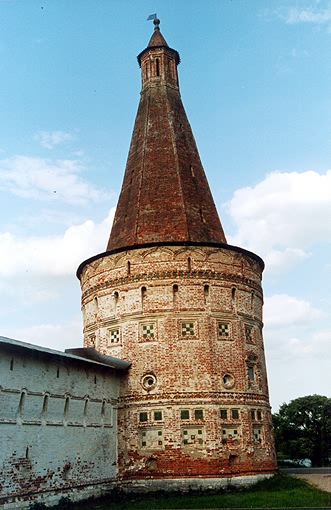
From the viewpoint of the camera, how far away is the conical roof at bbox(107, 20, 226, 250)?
2045 cm

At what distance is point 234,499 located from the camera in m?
15.3

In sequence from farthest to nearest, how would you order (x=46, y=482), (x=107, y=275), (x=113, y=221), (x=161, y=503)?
(x=113, y=221), (x=107, y=275), (x=161, y=503), (x=46, y=482)

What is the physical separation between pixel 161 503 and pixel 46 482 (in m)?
3.53

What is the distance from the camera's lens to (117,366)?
59.4 ft

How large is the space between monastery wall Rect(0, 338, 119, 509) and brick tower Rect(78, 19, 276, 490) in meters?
1.08

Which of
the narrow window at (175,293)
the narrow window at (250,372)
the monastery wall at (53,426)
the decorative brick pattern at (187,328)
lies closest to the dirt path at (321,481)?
the narrow window at (250,372)

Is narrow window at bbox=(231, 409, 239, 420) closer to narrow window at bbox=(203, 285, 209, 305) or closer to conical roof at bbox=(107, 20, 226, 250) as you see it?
narrow window at bbox=(203, 285, 209, 305)

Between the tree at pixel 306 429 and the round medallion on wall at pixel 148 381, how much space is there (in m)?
20.1

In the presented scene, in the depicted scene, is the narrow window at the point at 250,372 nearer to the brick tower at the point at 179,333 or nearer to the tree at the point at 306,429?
the brick tower at the point at 179,333

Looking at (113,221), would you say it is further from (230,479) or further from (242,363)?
(230,479)

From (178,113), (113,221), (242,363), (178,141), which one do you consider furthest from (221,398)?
(178,113)

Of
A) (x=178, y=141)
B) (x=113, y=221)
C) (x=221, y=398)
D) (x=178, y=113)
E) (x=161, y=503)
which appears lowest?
(x=161, y=503)

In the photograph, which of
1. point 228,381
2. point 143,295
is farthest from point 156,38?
point 228,381

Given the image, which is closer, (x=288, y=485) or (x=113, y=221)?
(x=288, y=485)
